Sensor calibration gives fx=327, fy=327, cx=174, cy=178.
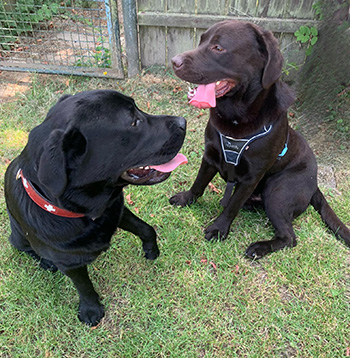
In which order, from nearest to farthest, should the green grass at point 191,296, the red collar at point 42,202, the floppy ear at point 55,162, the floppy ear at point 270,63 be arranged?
the floppy ear at point 55,162, the red collar at point 42,202, the floppy ear at point 270,63, the green grass at point 191,296

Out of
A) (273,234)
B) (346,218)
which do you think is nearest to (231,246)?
(273,234)

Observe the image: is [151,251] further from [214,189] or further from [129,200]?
[214,189]

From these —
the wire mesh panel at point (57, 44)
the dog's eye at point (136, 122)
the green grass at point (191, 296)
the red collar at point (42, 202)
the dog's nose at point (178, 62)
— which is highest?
the dog's nose at point (178, 62)

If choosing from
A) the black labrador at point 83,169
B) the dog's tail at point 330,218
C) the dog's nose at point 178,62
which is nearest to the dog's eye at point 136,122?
the black labrador at point 83,169

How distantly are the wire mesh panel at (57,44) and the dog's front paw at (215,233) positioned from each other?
8.16 ft

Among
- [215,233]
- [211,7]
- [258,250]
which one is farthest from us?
[211,7]

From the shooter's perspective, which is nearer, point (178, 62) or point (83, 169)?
point (83, 169)

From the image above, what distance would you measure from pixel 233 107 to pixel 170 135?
60 cm

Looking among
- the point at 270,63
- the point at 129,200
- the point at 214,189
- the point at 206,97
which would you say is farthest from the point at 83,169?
the point at 214,189

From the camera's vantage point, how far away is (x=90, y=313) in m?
2.15

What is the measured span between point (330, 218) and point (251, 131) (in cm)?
106

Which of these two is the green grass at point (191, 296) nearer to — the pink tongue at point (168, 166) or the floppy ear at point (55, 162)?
the pink tongue at point (168, 166)

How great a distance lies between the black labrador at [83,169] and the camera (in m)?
1.48

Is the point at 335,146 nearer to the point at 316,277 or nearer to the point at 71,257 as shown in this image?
the point at 316,277
